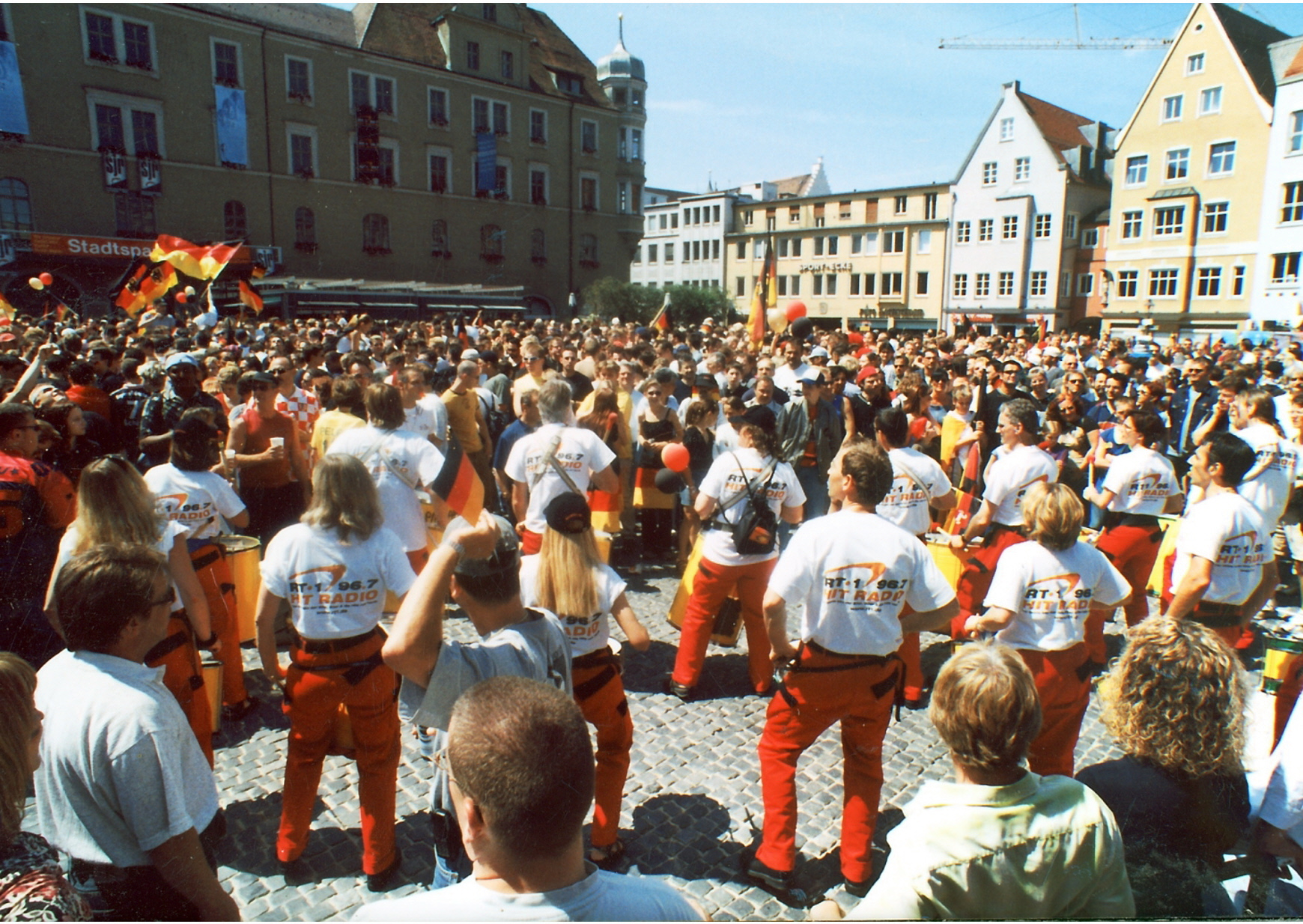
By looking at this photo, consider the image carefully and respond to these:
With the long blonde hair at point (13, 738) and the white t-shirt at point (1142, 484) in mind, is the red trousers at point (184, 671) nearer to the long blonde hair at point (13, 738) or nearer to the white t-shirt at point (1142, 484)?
the long blonde hair at point (13, 738)

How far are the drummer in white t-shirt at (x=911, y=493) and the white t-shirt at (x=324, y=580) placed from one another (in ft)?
10.9

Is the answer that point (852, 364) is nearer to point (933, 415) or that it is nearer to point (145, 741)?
point (933, 415)

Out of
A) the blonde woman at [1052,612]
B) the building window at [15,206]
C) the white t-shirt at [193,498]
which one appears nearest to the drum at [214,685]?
the white t-shirt at [193,498]

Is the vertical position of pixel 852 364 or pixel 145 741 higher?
pixel 852 364

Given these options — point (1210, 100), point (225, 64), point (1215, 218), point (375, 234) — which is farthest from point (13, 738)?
point (1215, 218)

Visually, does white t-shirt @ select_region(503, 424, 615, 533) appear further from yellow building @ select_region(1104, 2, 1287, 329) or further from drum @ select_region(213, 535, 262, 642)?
yellow building @ select_region(1104, 2, 1287, 329)

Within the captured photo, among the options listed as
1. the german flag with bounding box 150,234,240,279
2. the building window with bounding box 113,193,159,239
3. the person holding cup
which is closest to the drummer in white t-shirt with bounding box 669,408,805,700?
the person holding cup

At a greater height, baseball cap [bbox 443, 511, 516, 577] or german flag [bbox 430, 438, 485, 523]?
baseball cap [bbox 443, 511, 516, 577]

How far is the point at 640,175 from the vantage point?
49.6 meters

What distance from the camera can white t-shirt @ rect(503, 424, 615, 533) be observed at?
5312mm

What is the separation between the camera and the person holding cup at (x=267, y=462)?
6.21 metres

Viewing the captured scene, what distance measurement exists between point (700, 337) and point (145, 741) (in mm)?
16444

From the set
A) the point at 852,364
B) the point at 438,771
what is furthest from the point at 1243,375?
the point at 438,771

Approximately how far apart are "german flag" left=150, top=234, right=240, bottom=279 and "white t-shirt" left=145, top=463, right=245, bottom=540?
11717mm
